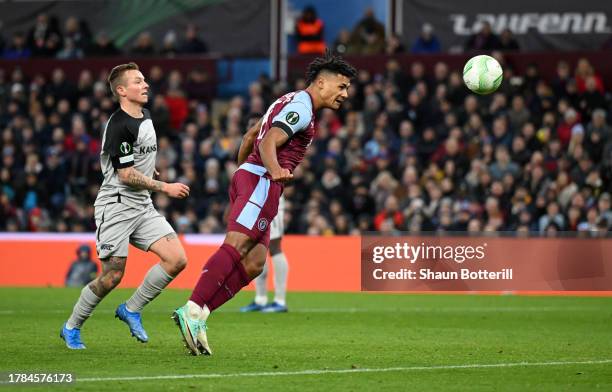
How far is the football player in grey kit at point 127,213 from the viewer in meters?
10.1

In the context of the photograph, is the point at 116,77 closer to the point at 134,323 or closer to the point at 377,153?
the point at 134,323

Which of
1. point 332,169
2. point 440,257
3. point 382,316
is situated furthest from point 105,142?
point 332,169

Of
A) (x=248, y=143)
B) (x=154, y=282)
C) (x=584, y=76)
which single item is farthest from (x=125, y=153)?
(x=584, y=76)

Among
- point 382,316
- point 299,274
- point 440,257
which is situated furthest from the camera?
point 299,274

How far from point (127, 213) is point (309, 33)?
1712 cm

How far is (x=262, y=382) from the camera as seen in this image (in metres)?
8.04

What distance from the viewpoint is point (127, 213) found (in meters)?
10.4

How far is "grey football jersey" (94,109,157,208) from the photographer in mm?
10102

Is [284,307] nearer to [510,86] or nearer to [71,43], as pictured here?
[510,86]

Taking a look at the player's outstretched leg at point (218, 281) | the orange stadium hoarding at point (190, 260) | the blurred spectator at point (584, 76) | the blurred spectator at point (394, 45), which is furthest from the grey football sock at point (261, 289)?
the blurred spectator at point (394, 45)

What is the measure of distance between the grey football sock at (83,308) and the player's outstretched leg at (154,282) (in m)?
0.36

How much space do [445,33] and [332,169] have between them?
4.76m

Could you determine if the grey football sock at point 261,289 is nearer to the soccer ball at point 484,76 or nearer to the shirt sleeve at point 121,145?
the soccer ball at point 484,76

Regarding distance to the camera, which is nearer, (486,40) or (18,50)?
(486,40)
